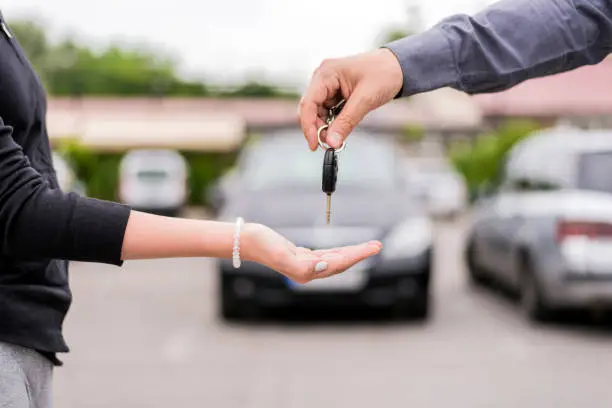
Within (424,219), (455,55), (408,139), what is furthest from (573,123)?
(455,55)

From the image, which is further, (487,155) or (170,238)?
(487,155)

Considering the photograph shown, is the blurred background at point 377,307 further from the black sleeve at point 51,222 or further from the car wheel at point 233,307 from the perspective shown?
the black sleeve at point 51,222

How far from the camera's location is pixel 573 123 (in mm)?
41594

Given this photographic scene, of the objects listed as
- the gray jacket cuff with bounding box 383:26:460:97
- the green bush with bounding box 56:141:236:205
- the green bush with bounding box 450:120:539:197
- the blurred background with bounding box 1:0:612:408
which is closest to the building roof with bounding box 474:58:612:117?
the green bush with bounding box 450:120:539:197

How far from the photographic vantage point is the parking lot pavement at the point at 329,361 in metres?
5.96

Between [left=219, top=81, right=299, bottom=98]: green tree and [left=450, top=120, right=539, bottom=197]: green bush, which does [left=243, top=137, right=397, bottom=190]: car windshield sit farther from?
[left=219, top=81, right=299, bottom=98]: green tree

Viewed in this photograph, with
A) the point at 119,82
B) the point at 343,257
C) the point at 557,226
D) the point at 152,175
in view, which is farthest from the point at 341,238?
the point at 119,82

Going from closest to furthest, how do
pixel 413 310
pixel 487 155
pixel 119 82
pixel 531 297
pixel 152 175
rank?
pixel 531 297
pixel 413 310
pixel 152 175
pixel 487 155
pixel 119 82

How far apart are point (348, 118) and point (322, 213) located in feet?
20.1

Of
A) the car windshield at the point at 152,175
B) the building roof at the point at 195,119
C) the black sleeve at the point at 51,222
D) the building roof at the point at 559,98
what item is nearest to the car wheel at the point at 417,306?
the black sleeve at the point at 51,222

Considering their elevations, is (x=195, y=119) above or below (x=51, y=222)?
below

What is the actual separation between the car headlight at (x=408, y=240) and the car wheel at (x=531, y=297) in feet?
2.84

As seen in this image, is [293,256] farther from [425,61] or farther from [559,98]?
[559,98]

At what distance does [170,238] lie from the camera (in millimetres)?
1798
